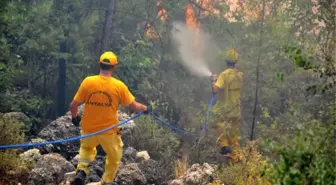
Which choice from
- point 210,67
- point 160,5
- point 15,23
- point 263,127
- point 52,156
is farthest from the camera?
point 210,67

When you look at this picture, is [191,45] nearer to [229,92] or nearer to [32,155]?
[229,92]

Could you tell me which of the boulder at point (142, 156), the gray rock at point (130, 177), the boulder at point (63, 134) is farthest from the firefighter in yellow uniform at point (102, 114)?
the boulder at point (142, 156)

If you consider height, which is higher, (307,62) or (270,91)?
(307,62)

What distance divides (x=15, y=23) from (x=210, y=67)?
7.27 m

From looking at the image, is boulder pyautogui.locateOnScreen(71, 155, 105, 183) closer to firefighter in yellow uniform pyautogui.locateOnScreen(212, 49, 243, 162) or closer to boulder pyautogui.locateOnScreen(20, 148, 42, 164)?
boulder pyautogui.locateOnScreen(20, 148, 42, 164)

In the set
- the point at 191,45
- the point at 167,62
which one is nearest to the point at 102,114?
the point at 167,62

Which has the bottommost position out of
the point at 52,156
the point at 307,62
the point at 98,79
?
the point at 52,156

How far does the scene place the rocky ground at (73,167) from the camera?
6242 millimetres

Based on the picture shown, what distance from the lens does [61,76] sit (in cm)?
1120

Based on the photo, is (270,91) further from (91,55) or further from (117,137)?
(117,137)

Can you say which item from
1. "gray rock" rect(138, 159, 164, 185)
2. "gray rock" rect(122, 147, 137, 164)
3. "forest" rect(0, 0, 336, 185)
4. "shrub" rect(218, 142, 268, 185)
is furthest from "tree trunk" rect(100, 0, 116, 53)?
"shrub" rect(218, 142, 268, 185)

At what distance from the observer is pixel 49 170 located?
20.4 ft

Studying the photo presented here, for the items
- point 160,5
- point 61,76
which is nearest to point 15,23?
point 61,76

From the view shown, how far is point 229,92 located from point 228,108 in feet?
1.39
